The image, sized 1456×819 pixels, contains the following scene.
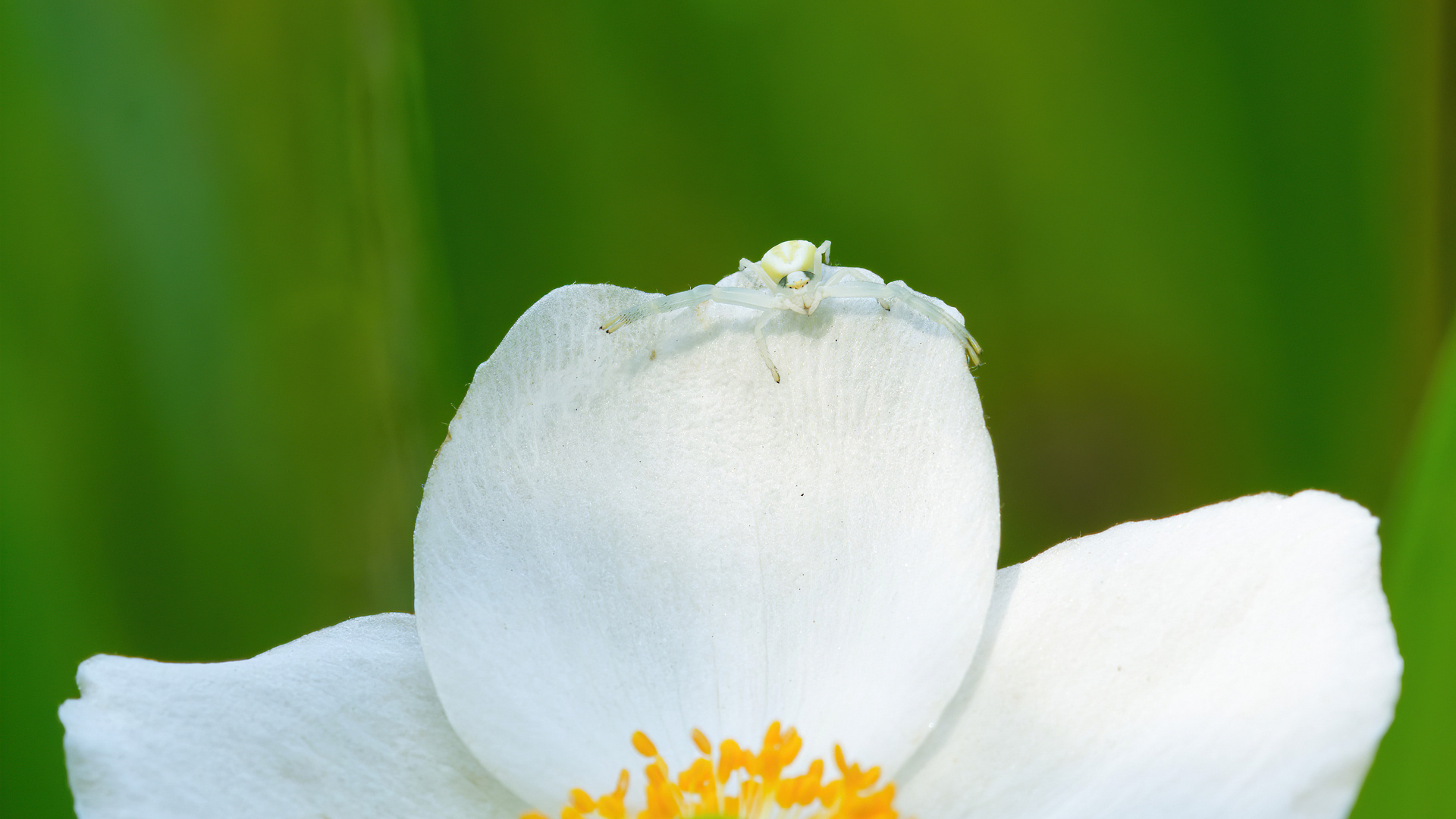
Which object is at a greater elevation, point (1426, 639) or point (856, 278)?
point (856, 278)

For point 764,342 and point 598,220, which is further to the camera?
point 598,220

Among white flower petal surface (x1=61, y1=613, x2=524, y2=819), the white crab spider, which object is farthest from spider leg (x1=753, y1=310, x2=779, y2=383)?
white flower petal surface (x1=61, y1=613, x2=524, y2=819)

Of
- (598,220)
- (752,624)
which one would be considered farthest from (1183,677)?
→ (598,220)

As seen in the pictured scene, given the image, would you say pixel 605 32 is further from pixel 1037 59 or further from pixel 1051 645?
pixel 1051 645

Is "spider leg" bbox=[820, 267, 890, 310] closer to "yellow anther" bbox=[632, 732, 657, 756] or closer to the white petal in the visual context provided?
the white petal

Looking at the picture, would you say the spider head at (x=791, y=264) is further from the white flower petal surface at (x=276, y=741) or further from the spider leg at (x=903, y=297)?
the white flower petal surface at (x=276, y=741)

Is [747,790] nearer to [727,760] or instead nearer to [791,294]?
[727,760]
